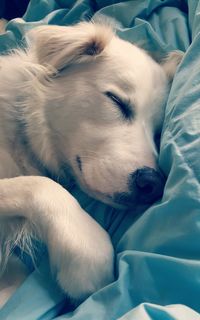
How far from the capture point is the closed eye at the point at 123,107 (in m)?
1.15

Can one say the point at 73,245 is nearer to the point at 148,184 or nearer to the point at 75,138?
the point at 148,184

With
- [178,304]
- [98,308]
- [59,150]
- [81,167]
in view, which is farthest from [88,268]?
[59,150]

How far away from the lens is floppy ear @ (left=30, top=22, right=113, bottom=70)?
4.07 ft

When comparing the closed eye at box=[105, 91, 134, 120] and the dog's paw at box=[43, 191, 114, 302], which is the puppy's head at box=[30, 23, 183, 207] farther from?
the dog's paw at box=[43, 191, 114, 302]

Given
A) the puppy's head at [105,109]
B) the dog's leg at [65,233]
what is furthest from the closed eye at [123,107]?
the dog's leg at [65,233]

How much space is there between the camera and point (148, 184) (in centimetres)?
96

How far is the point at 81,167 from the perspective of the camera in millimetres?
1102

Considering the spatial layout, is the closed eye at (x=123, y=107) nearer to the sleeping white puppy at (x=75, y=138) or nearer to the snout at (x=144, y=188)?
the sleeping white puppy at (x=75, y=138)

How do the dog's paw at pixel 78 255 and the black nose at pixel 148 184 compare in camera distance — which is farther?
the black nose at pixel 148 184

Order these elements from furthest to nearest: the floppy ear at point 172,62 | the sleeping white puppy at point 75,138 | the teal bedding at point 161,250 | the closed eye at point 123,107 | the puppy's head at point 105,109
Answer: the floppy ear at point 172,62 < the closed eye at point 123,107 < the puppy's head at point 105,109 < the sleeping white puppy at point 75,138 < the teal bedding at point 161,250

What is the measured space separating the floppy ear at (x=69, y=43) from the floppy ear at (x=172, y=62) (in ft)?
0.61

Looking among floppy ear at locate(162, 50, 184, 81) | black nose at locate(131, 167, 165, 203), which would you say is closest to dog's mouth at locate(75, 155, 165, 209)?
black nose at locate(131, 167, 165, 203)

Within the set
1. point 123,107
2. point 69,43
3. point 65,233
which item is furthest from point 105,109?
point 65,233

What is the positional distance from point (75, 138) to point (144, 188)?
0.26m
